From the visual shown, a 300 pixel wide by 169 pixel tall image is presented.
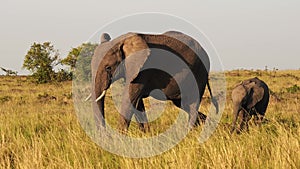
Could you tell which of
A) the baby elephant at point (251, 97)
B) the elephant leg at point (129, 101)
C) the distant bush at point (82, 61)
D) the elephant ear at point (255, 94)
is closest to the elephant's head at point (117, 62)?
the elephant leg at point (129, 101)

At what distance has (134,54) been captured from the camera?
19.7 feet

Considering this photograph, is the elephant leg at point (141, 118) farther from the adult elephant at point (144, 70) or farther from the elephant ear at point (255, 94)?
the elephant ear at point (255, 94)

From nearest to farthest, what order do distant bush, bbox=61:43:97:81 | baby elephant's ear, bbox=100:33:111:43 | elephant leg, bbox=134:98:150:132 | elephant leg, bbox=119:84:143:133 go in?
elephant leg, bbox=119:84:143:133
elephant leg, bbox=134:98:150:132
baby elephant's ear, bbox=100:33:111:43
distant bush, bbox=61:43:97:81

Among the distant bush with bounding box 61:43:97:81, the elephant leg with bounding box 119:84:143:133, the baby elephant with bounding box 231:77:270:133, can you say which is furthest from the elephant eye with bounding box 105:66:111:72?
the distant bush with bounding box 61:43:97:81

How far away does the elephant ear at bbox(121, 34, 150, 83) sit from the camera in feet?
19.6

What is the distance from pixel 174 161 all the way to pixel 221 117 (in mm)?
4538

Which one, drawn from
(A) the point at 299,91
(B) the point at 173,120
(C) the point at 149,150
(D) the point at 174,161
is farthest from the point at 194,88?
(A) the point at 299,91

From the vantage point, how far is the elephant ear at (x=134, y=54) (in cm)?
598

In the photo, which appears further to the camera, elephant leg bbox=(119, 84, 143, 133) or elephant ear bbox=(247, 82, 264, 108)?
elephant ear bbox=(247, 82, 264, 108)

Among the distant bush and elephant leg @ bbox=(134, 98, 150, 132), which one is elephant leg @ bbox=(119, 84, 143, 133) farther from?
the distant bush

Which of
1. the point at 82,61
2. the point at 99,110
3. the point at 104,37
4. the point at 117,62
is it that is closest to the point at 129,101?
the point at 99,110

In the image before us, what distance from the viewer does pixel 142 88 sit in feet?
20.0

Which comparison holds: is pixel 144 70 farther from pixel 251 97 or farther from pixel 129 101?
pixel 251 97

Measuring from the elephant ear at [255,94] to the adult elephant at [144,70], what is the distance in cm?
152
